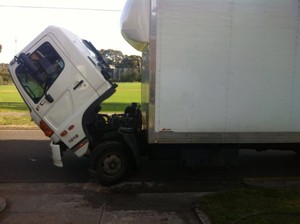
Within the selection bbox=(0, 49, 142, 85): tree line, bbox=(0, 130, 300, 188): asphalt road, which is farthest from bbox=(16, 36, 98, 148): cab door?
bbox=(0, 130, 300, 188): asphalt road

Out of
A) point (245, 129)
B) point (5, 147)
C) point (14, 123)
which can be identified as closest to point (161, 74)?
point (245, 129)

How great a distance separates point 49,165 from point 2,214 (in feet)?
9.86

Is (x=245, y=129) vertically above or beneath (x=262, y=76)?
beneath

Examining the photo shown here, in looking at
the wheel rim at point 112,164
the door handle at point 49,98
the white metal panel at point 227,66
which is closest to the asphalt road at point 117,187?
the wheel rim at point 112,164

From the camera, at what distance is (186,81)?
6.75 m

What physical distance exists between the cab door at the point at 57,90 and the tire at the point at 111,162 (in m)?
0.44

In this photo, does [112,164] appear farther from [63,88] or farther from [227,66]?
[227,66]

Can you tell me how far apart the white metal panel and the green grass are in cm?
111

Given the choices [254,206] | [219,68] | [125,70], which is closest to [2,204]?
[254,206]

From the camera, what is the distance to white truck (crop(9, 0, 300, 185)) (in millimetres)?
6711

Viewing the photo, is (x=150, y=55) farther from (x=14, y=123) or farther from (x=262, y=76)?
(x=14, y=123)

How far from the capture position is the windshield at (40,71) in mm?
7016

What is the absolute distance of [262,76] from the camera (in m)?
6.94

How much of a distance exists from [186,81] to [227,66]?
29.0 inches
